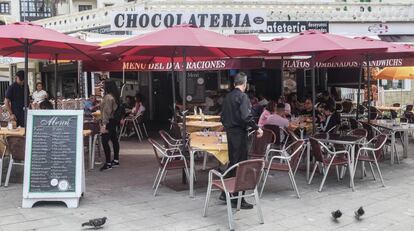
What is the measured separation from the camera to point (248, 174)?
5.20 metres

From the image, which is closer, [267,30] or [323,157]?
[323,157]

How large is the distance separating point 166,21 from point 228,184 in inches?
260

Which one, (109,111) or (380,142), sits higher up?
(109,111)

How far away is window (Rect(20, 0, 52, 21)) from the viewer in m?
47.8

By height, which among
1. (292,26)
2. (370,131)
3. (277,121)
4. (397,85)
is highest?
(292,26)

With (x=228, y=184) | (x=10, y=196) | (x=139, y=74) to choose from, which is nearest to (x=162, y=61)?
(x=10, y=196)

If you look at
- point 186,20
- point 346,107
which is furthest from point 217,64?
point 346,107

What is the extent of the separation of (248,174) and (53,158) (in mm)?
2601

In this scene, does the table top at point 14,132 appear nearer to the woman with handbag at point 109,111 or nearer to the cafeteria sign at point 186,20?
the woman with handbag at point 109,111

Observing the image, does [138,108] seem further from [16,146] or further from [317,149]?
[317,149]

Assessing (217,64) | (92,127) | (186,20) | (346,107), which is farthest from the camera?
(346,107)

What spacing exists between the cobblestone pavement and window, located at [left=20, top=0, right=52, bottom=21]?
141 feet

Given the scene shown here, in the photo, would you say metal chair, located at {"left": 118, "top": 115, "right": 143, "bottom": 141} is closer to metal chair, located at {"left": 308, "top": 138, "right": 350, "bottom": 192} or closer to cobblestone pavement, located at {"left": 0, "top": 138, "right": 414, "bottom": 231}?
cobblestone pavement, located at {"left": 0, "top": 138, "right": 414, "bottom": 231}

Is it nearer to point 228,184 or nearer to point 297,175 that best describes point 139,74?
point 297,175
